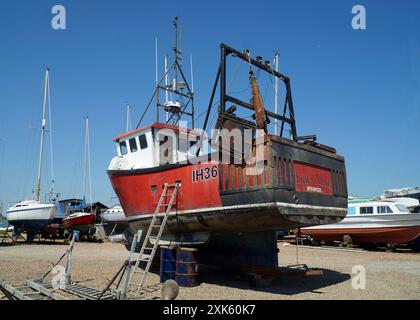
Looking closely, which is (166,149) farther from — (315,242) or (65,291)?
(315,242)

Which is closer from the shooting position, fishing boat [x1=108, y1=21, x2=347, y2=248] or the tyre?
fishing boat [x1=108, y1=21, x2=347, y2=248]

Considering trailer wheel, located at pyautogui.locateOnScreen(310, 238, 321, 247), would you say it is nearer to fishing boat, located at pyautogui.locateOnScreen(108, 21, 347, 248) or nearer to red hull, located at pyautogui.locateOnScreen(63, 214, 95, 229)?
fishing boat, located at pyautogui.locateOnScreen(108, 21, 347, 248)

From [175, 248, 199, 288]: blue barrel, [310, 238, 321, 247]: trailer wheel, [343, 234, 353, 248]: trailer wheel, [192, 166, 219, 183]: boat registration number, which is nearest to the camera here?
[192, 166, 219, 183]: boat registration number

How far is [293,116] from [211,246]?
4519 millimetres

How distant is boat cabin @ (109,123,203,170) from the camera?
10.9 m

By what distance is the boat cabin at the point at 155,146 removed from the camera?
10938 millimetres

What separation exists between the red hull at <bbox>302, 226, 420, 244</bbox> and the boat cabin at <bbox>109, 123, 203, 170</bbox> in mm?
11713

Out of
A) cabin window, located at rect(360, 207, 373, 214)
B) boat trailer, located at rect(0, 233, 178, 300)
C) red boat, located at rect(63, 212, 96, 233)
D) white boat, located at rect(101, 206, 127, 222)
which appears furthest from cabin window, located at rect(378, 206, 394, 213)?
red boat, located at rect(63, 212, 96, 233)

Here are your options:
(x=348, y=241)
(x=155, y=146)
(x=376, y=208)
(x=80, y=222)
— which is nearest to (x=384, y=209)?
(x=376, y=208)

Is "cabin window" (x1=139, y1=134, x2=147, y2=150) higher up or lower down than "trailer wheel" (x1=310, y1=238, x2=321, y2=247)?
higher up

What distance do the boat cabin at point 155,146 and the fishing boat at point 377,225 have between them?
38.0 ft

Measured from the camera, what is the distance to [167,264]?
8734 millimetres

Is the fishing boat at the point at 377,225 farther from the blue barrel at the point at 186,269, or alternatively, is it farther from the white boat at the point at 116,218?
the blue barrel at the point at 186,269
